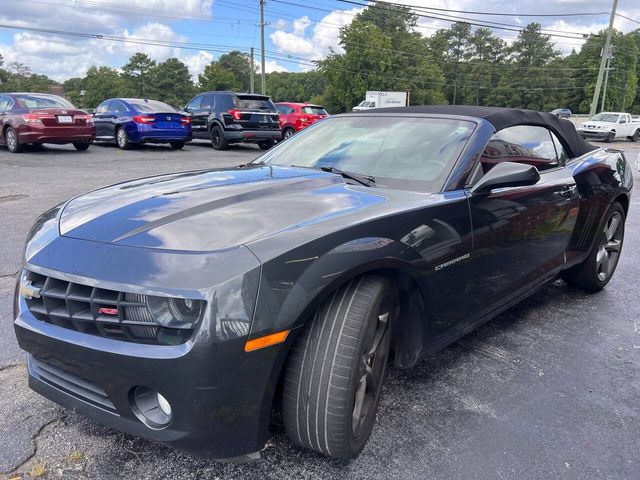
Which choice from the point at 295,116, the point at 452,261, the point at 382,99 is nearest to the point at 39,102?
the point at 295,116

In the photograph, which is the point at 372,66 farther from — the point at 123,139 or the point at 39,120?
the point at 39,120

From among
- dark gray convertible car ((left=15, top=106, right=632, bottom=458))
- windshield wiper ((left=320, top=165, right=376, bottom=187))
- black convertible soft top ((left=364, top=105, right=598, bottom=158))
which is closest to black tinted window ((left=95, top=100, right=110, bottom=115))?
black convertible soft top ((left=364, top=105, right=598, bottom=158))

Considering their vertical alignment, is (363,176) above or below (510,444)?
above

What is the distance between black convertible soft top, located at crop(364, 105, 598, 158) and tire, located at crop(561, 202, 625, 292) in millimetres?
659

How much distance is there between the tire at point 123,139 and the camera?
14.3 metres

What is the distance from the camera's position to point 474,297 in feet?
8.75

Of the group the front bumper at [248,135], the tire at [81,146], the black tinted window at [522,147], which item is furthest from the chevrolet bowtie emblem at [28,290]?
the front bumper at [248,135]

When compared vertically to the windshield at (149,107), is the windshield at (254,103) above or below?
above

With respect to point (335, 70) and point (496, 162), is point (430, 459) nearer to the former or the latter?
point (496, 162)

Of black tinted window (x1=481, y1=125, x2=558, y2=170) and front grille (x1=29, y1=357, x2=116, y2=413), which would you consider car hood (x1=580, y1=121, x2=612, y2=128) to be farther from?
front grille (x1=29, y1=357, x2=116, y2=413)

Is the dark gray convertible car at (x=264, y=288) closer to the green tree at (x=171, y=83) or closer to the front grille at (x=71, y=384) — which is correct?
the front grille at (x=71, y=384)

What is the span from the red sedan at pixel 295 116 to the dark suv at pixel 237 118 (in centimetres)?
253

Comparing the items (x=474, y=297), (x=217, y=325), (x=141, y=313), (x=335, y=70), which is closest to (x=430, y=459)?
(x=474, y=297)

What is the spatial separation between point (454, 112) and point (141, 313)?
231 cm
